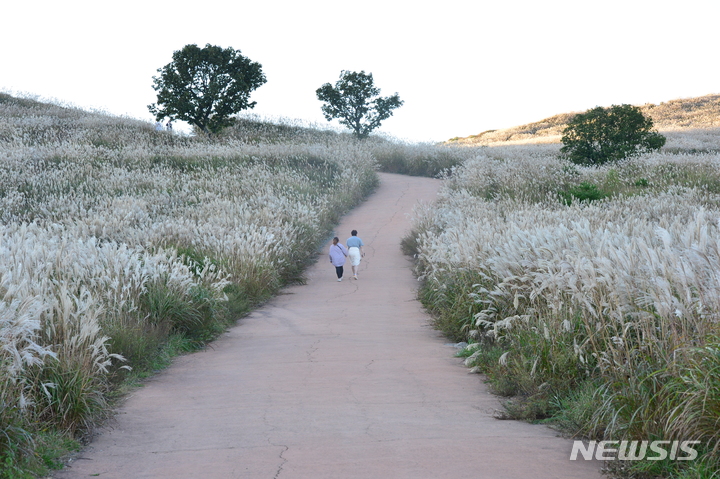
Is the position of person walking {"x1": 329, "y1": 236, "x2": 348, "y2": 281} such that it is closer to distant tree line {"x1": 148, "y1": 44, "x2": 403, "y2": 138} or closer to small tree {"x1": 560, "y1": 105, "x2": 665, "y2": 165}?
small tree {"x1": 560, "y1": 105, "x2": 665, "y2": 165}

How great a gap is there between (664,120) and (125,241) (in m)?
60.9

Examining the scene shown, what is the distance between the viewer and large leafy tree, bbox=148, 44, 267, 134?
3475 cm

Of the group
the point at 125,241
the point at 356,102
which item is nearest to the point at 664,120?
the point at 356,102

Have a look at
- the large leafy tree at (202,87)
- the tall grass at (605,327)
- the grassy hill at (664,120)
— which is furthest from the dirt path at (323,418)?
the grassy hill at (664,120)

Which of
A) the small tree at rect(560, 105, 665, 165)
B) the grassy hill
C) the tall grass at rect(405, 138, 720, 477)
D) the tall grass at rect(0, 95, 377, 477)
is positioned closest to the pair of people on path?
the tall grass at rect(0, 95, 377, 477)

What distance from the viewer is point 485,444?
4.32 metres

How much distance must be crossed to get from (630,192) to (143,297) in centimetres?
1353

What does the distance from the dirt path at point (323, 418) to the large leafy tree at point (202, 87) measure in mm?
27818

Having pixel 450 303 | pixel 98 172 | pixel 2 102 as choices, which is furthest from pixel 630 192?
pixel 2 102

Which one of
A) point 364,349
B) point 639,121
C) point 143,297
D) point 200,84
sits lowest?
point 364,349

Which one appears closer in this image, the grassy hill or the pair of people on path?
the pair of people on path

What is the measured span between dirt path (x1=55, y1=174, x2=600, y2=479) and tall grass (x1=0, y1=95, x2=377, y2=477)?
49 cm

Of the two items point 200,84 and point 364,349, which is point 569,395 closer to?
point 364,349

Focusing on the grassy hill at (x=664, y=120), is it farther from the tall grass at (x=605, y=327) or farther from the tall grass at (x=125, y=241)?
the tall grass at (x=605, y=327)
